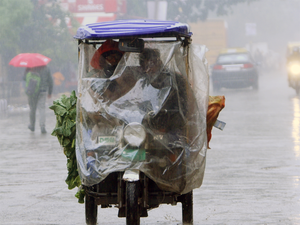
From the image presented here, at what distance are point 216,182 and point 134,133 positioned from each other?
313cm

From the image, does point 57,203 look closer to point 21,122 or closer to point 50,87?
point 50,87

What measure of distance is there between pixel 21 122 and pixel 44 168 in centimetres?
752

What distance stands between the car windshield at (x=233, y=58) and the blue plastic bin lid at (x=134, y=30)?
2145 centimetres

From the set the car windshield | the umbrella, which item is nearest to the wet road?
the umbrella

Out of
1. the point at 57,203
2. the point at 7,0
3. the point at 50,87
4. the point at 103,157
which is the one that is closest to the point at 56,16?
the point at 7,0

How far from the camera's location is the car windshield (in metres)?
26.0

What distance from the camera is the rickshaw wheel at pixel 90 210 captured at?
5.13 meters

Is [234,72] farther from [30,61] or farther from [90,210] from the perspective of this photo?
[90,210]

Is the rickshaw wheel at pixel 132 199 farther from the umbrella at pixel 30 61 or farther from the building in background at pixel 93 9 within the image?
the building in background at pixel 93 9

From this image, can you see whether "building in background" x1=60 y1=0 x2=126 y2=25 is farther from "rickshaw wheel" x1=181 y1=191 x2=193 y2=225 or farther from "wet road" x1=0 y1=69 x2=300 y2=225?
"rickshaw wheel" x1=181 y1=191 x2=193 y2=225

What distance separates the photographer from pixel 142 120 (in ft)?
15.1

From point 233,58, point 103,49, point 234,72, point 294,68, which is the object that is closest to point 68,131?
point 103,49

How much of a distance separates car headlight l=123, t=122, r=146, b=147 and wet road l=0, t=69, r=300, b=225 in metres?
1.32

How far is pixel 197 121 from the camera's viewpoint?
493 centimetres
